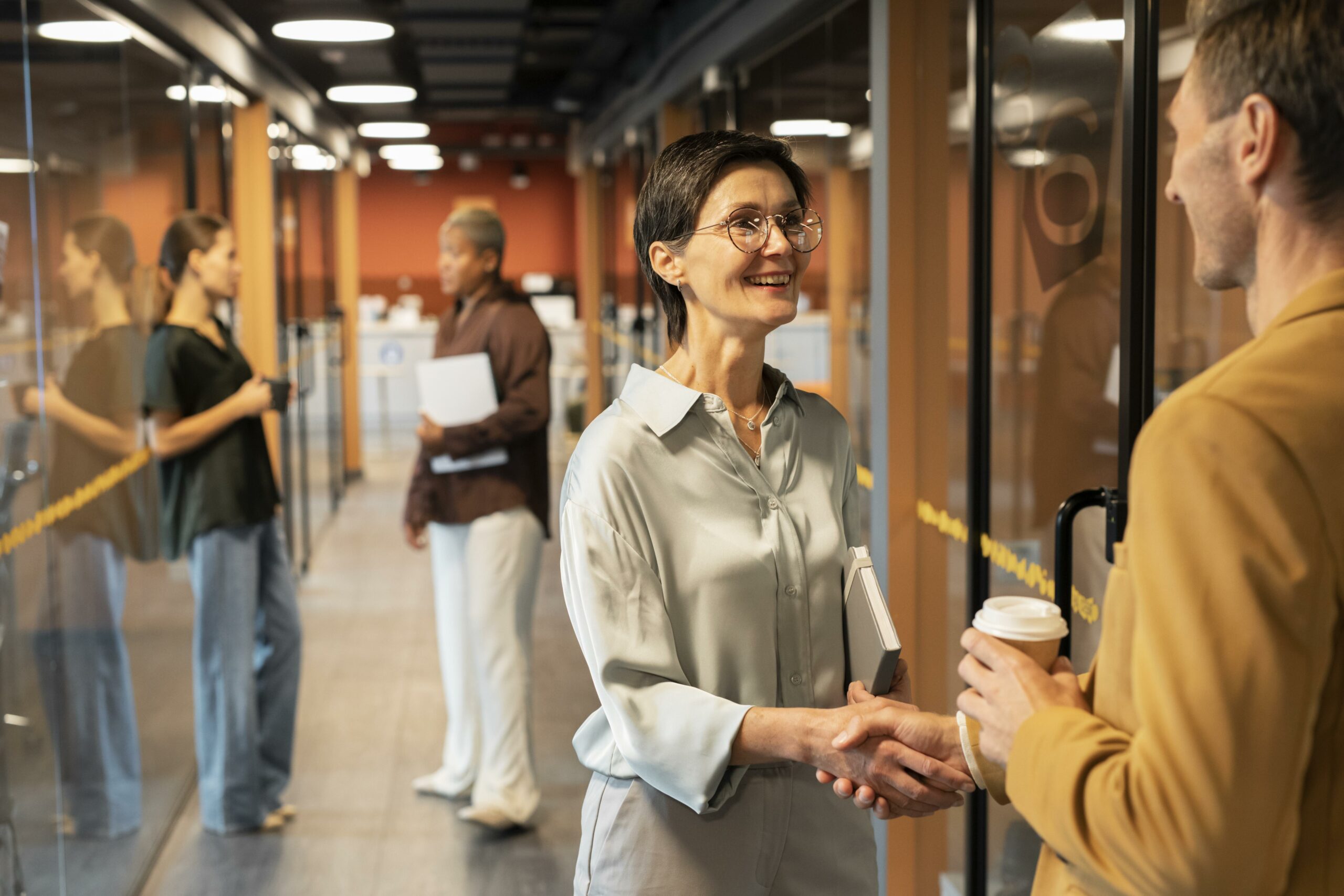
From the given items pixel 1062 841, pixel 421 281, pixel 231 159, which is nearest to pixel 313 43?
pixel 231 159

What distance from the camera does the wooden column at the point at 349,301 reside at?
1218 centimetres

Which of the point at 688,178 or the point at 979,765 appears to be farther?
the point at 688,178

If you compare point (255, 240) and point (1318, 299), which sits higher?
point (255, 240)

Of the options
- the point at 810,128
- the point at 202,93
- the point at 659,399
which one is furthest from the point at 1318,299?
the point at 202,93

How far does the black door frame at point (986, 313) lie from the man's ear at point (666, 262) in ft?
2.34

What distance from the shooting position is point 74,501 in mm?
3207

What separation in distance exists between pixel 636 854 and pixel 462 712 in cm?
288

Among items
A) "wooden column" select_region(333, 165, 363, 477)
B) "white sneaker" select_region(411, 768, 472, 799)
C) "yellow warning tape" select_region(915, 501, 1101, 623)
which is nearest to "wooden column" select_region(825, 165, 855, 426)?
"yellow warning tape" select_region(915, 501, 1101, 623)

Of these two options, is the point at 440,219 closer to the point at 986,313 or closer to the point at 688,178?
the point at 986,313

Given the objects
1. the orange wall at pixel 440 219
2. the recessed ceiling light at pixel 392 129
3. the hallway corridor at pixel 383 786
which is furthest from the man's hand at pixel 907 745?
the orange wall at pixel 440 219

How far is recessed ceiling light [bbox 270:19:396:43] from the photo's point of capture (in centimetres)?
605

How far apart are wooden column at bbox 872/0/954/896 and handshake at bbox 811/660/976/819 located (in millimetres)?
1732

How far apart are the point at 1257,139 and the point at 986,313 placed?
1934 mm

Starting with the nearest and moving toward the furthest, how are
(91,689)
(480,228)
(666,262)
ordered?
(666,262), (91,689), (480,228)
